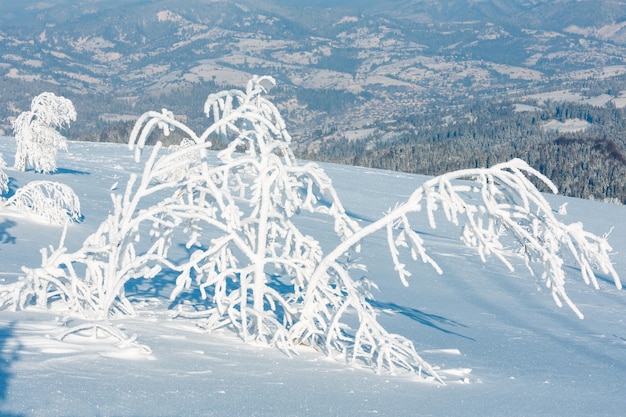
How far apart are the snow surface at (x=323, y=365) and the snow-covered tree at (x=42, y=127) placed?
10.7 metres

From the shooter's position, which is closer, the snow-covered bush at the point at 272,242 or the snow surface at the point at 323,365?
the snow surface at the point at 323,365

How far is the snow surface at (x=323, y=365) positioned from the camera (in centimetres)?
560

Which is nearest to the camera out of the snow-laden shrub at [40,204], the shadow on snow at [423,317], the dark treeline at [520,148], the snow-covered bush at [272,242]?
the snow-covered bush at [272,242]

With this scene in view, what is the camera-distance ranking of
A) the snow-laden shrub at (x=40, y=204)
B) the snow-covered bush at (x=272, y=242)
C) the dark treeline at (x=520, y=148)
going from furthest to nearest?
the dark treeline at (x=520, y=148)
the snow-laden shrub at (x=40, y=204)
the snow-covered bush at (x=272, y=242)

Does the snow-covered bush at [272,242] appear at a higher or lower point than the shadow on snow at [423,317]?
higher

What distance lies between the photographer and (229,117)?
8562 millimetres

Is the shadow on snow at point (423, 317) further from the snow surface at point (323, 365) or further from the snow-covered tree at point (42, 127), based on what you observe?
the snow-covered tree at point (42, 127)

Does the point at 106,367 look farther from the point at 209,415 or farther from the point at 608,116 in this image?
the point at 608,116

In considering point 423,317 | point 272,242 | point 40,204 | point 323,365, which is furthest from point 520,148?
point 323,365

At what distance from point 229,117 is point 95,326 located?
2982 mm

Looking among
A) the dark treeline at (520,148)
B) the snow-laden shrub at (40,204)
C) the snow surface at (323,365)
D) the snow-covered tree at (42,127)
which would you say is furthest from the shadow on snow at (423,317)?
the dark treeline at (520,148)

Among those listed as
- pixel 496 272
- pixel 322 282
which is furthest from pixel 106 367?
pixel 496 272

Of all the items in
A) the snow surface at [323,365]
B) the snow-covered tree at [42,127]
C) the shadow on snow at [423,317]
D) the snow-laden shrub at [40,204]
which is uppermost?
the snow-covered tree at [42,127]

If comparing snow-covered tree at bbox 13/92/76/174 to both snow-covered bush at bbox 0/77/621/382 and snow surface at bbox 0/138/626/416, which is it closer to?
snow surface at bbox 0/138/626/416
